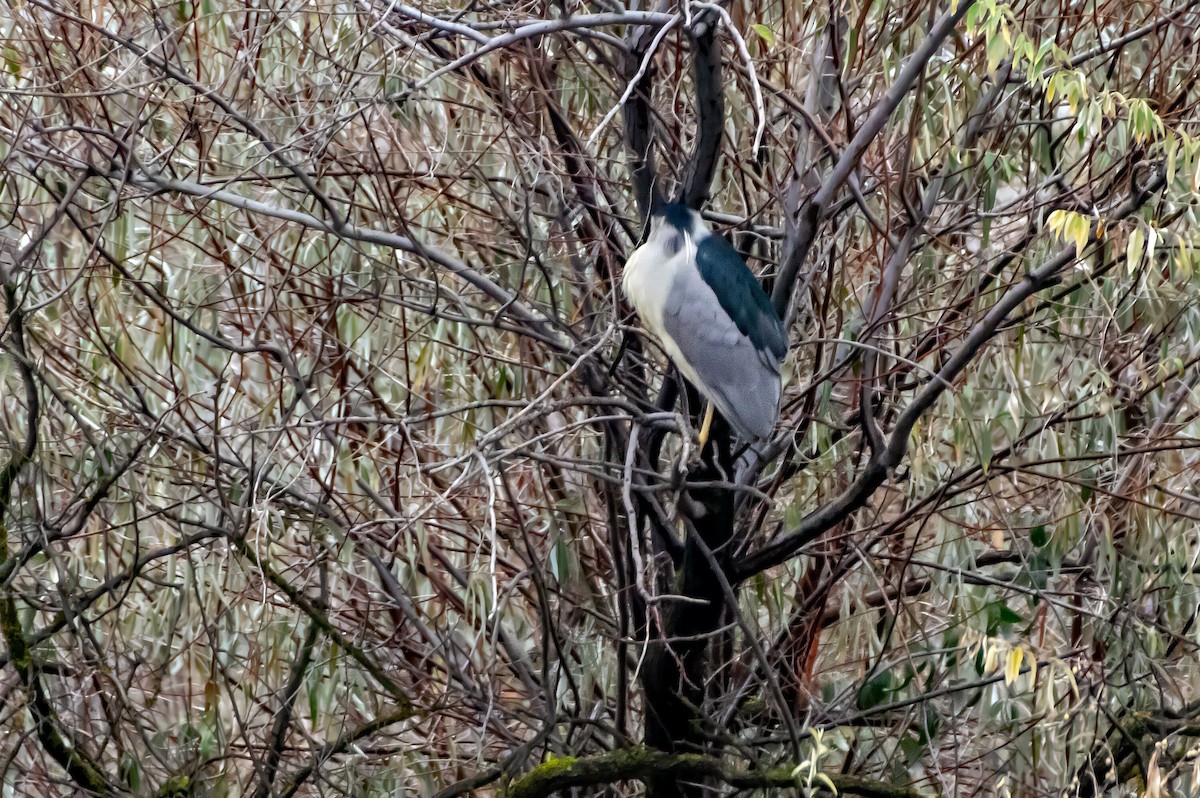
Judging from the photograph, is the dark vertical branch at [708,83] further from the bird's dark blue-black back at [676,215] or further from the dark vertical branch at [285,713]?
the dark vertical branch at [285,713]

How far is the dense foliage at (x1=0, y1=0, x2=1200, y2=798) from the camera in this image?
Result: 7.36 ft

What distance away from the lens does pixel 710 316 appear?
2422mm

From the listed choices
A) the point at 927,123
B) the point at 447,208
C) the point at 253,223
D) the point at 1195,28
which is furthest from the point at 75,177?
the point at 1195,28

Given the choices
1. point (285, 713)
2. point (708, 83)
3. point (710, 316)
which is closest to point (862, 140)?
point (708, 83)

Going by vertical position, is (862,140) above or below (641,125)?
below

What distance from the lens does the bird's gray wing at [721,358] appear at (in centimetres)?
223

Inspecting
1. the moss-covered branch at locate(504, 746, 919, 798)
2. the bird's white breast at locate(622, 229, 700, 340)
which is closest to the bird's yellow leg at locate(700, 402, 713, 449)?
the bird's white breast at locate(622, 229, 700, 340)

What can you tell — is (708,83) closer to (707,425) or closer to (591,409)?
(707,425)

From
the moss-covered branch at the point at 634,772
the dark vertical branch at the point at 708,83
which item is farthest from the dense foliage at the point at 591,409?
the dark vertical branch at the point at 708,83

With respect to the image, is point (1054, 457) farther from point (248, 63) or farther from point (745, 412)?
point (248, 63)

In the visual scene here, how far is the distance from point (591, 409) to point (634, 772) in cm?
63

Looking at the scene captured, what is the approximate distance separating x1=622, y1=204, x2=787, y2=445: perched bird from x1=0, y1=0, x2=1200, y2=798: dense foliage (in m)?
0.07

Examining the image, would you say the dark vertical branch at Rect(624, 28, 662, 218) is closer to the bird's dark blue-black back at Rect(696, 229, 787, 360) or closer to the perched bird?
the perched bird

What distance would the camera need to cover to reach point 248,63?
239 cm
